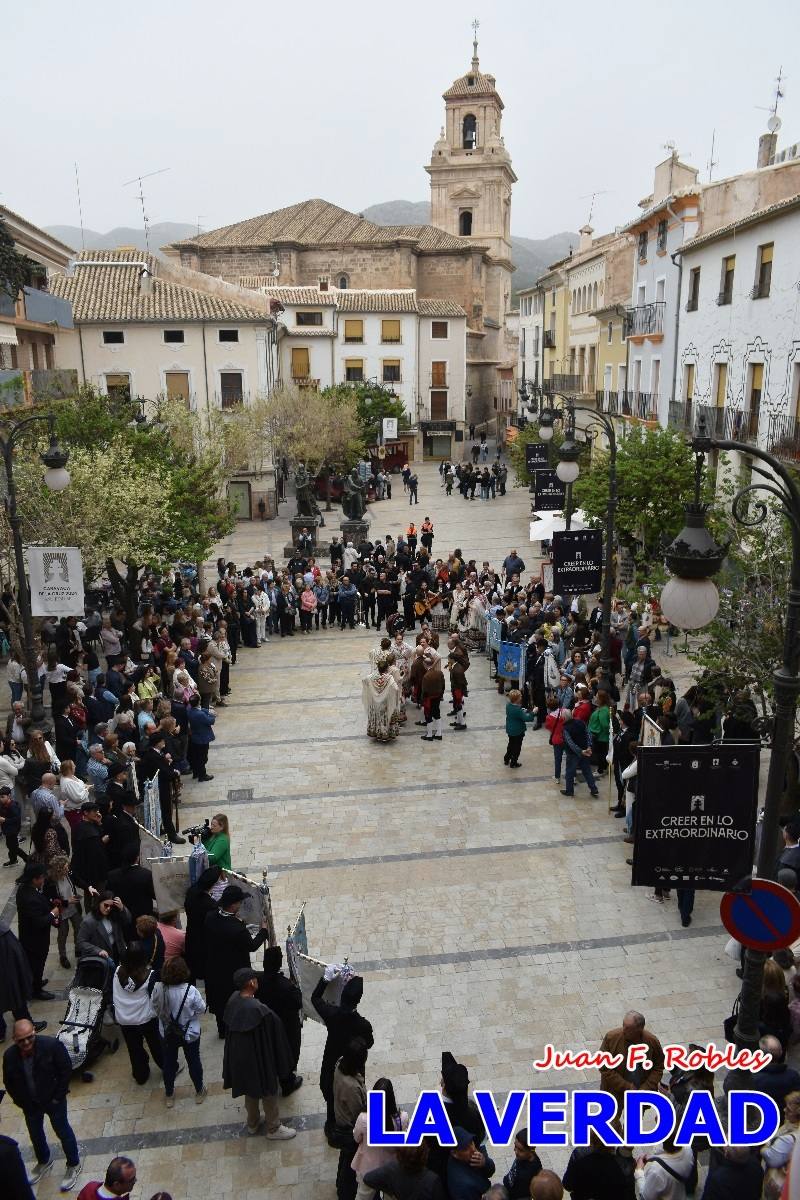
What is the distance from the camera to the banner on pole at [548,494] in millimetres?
22141

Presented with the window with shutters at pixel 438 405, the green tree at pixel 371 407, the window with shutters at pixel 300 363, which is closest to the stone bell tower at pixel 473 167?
the window with shutters at pixel 438 405

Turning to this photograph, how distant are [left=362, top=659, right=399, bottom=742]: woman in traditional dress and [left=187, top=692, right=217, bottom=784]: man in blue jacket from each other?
257 cm

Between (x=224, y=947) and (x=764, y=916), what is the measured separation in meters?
4.17

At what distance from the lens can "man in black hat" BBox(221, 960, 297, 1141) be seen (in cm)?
659

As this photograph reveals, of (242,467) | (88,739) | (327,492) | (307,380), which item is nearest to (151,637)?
(88,739)

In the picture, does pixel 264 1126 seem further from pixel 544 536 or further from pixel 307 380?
pixel 307 380

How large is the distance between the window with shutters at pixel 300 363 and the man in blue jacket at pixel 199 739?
43835 millimetres

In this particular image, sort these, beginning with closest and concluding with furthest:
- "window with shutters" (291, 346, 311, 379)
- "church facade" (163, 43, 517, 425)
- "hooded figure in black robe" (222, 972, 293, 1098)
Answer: "hooded figure in black robe" (222, 972, 293, 1098) → "window with shutters" (291, 346, 311, 379) → "church facade" (163, 43, 517, 425)

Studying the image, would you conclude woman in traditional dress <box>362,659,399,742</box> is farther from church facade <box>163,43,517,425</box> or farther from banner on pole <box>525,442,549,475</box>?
church facade <box>163,43,517,425</box>

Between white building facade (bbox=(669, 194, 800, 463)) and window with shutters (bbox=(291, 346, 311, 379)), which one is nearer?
white building facade (bbox=(669, 194, 800, 463))

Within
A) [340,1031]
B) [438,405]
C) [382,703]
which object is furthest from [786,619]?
[438,405]

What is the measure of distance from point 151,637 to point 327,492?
2486cm

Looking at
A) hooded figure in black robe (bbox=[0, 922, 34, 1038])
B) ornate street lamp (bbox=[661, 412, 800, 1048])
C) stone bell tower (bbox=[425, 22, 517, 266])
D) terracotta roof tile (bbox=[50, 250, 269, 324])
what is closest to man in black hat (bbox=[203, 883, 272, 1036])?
hooded figure in black robe (bbox=[0, 922, 34, 1038])

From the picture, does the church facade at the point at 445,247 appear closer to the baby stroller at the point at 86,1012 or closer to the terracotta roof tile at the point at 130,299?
the terracotta roof tile at the point at 130,299
